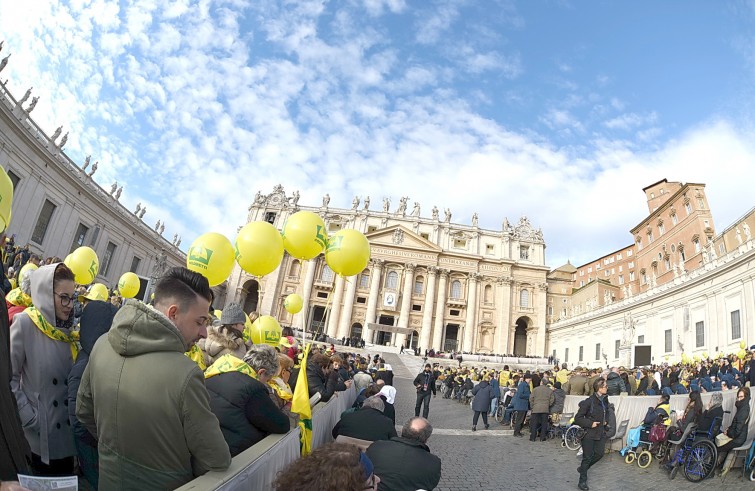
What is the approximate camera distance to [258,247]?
6793 mm

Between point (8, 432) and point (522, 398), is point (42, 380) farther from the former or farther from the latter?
point (522, 398)

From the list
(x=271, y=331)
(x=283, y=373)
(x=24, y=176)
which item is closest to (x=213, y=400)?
(x=283, y=373)

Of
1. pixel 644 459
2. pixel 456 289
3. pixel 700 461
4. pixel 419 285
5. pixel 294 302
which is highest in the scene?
pixel 456 289

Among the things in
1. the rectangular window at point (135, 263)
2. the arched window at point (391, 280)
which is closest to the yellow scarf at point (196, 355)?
the rectangular window at point (135, 263)

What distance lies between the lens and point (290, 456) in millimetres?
3418

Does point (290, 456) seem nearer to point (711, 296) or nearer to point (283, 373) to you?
point (283, 373)

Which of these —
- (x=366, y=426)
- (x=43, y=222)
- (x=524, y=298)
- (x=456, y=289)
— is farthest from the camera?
(x=456, y=289)

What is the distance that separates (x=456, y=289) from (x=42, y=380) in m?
54.8

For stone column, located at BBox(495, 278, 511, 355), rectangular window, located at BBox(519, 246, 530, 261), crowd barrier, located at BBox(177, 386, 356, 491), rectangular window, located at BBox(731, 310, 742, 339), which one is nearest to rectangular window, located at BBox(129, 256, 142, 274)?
crowd barrier, located at BBox(177, 386, 356, 491)

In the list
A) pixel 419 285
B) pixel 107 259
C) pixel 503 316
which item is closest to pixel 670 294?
pixel 503 316

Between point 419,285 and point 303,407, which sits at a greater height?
point 419,285

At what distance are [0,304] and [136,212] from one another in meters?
42.0

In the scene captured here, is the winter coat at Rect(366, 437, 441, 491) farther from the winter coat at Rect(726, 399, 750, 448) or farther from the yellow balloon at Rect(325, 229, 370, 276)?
the winter coat at Rect(726, 399, 750, 448)

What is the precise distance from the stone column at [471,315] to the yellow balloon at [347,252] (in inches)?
1908
